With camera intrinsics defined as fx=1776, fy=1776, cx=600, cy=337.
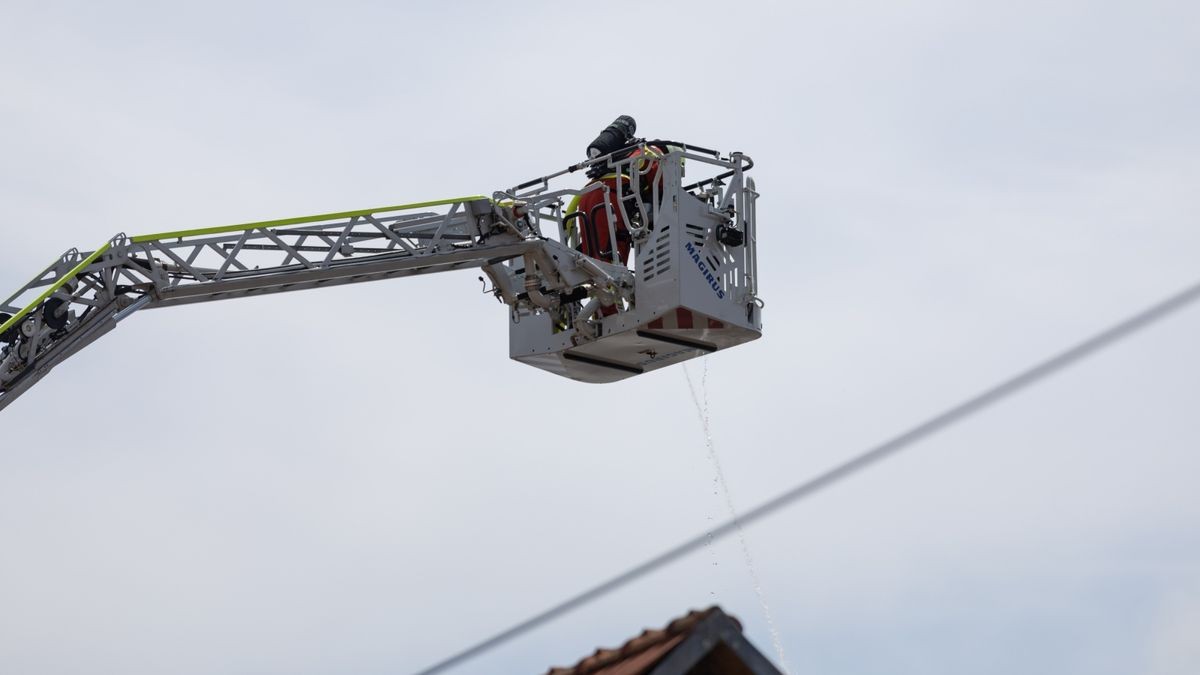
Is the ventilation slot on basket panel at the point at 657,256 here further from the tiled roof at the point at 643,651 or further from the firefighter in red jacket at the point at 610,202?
the tiled roof at the point at 643,651

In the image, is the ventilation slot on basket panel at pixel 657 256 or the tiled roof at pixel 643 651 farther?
the ventilation slot on basket panel at pixel 657 256

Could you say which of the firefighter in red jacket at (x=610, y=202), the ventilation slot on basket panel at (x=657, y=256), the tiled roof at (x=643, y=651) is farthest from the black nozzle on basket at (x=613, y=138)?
the tiled roof at (x=643, y=651)

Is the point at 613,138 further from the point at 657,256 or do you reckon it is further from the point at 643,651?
the point at 643,651

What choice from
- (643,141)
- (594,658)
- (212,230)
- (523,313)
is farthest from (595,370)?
(594,658)

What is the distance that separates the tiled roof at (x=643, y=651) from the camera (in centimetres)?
801

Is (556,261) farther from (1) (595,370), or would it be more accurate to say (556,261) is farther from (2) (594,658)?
(2) (594,658)

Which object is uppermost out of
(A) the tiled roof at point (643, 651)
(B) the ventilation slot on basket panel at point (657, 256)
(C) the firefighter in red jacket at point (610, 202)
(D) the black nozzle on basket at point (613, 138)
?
(D) the black nozzle on basket at point (613, 138)

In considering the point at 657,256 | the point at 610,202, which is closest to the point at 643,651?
the point at 657,256

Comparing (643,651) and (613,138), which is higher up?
(613,138)

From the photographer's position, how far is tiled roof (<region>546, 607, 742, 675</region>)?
26.3 feet

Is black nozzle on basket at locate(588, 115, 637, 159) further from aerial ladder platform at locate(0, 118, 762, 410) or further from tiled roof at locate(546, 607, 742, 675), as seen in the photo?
tiled roof at locate(546, 607, 742, 675)

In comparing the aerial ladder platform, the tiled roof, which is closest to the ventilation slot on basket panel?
the aerial ladder platform

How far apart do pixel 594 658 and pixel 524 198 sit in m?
11.0

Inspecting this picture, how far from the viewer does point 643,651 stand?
8500mm
